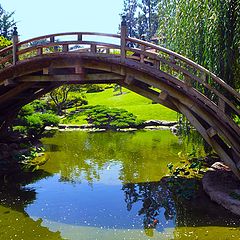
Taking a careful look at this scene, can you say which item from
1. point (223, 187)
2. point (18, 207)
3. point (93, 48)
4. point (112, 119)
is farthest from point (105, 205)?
point (112, 119)

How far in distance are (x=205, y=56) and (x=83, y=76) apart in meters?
4.57

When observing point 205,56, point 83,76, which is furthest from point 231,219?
point 83,76

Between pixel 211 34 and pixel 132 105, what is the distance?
29287mm

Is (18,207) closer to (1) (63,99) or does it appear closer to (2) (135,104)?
(1) (63,99)

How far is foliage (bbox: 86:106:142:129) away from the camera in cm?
3125

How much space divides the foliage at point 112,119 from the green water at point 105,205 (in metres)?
12.8

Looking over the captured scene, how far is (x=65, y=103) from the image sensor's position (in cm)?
4084

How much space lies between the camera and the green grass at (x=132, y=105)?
33.4 m

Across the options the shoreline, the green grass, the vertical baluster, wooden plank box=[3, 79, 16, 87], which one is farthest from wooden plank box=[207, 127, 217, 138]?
the green grass

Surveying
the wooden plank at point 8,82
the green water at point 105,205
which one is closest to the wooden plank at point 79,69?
the wooden plank at point 8,82

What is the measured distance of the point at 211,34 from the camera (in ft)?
38.2

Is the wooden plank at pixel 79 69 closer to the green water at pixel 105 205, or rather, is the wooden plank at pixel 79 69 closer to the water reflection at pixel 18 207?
the green water at pixel 105 205

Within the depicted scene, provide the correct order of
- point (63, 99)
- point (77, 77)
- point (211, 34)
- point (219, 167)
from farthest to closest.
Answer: point (63, 99), point (219, 167), point (77, 77), point (211, 34)

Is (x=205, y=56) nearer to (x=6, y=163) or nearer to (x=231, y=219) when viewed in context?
(x=231, y=219)
